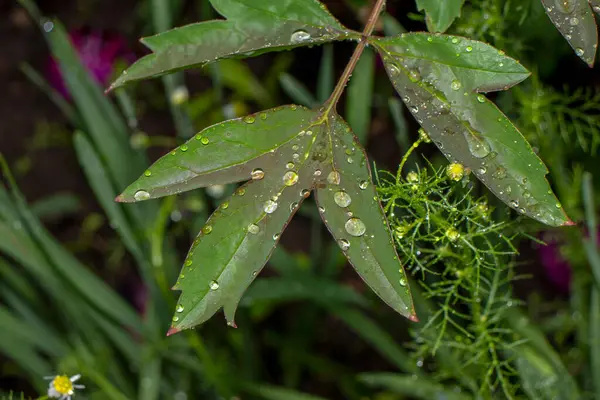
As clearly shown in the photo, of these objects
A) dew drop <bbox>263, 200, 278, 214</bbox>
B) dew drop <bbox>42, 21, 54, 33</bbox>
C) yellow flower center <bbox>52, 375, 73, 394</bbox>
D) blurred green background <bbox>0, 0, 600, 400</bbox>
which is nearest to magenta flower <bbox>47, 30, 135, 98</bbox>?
blurred green background <bbox>0, 0, 600, 400</bbox>

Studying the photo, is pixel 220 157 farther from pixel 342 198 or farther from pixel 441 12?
pixel 441 12

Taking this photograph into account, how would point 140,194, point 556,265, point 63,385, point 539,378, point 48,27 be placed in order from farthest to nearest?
1. point 556,265
2. point 48,27
3. point 539,378
4. point 63,385
5. point 140,194

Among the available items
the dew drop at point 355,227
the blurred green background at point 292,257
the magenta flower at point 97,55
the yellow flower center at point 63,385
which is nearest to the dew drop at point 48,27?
the blurred green background at point 292,257

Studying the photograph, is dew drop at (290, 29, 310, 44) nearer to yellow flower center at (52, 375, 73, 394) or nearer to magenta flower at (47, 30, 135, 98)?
yellow flower center at (52, 375, 73, 394)

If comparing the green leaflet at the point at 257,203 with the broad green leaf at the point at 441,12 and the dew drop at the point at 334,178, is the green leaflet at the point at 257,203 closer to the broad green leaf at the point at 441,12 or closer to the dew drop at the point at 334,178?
the dew drop at the point at 334,178

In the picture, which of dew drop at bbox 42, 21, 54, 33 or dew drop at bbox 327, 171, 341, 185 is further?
dew drop at bbox 42, 21, 54, 33

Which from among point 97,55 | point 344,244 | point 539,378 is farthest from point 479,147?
point 97,55
